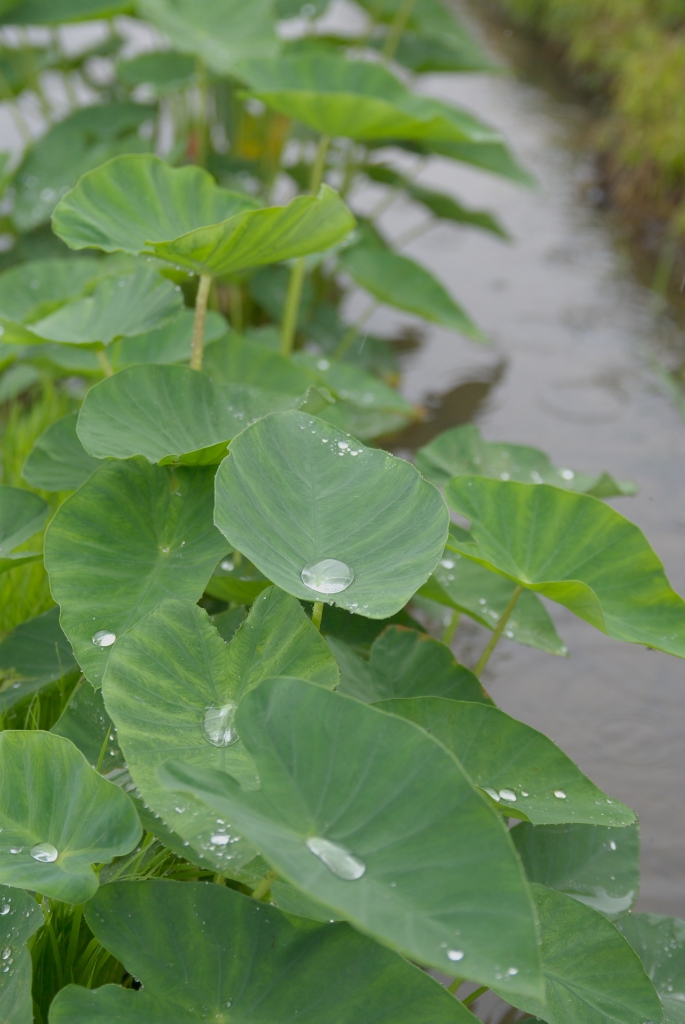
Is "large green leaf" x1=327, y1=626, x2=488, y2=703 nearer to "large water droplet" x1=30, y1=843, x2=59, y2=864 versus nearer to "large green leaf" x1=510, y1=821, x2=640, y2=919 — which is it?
"large green leaf" x1=510, y1=821, x2=640, y2=919

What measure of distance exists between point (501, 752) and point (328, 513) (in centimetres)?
26

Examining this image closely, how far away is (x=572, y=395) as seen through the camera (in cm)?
230

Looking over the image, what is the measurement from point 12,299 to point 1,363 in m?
0.31

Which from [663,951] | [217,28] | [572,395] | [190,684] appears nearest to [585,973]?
[663,951]

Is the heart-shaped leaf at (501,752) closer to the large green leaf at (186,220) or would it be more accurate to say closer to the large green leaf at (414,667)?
the large green leaf at (414,667)

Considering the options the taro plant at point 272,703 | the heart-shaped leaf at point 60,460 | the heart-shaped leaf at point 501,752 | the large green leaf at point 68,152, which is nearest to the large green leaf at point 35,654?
the taro plant at point 272,703

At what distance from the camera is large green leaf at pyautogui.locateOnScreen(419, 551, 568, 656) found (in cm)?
103

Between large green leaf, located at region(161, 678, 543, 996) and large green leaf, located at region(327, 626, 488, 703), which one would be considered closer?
large green leaf, located at region(161, 678, 543, 996)

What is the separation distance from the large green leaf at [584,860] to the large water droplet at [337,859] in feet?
1.31

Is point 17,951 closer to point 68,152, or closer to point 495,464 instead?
point 495,464

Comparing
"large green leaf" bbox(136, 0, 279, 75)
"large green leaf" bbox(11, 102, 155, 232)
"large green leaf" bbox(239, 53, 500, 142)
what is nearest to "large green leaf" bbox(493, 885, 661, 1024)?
"large green leaf" bbox(239, 53, 500, 142)

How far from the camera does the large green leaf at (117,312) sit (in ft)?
3.67

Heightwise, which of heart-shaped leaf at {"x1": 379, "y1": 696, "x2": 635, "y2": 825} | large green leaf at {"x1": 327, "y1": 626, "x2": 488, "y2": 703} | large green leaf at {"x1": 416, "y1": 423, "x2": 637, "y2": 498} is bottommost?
large green leaf at {"x1": 327, "y1": 626, "x2": 488, "y2": 703}

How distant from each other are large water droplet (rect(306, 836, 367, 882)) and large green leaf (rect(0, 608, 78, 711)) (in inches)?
19.4
